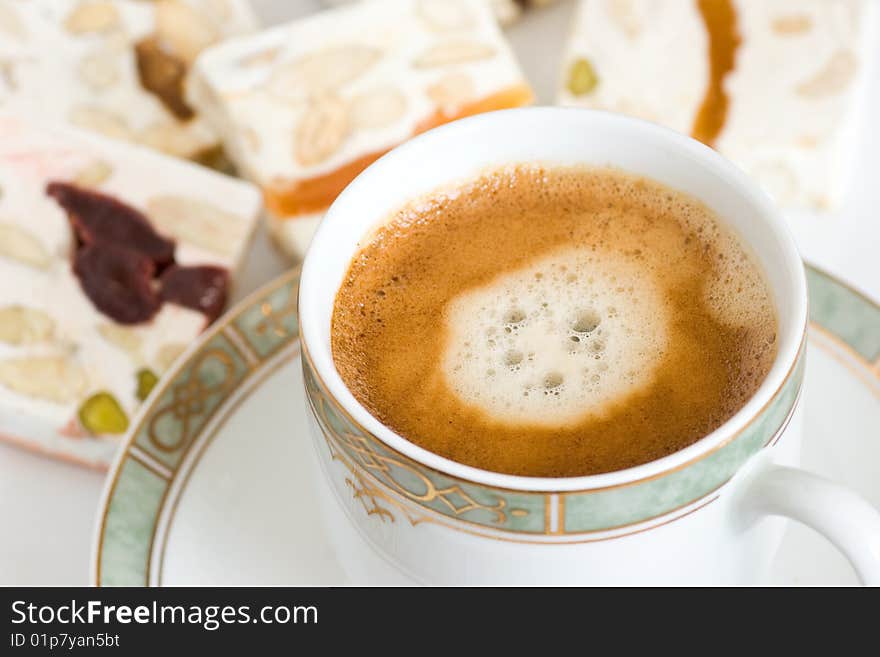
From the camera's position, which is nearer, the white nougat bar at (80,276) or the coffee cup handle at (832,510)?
the coffee cup handle at (832,510)

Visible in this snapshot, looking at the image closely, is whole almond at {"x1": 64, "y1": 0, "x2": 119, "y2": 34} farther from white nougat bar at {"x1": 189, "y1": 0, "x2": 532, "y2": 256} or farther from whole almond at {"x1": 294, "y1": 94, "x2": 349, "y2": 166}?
whole almond at {"x1": 294, "y1": 94, "x2": 349, "y2": 166}

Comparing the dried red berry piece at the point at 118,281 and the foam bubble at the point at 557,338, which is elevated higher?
the foam bubble at the point at 557,338

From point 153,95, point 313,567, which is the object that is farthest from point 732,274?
point 153,95

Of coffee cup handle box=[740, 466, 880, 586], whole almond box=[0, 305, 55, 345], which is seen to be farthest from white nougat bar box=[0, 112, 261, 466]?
coffee cup handle box=[740, 466, 880, 586]

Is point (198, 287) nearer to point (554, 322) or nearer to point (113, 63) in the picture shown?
point (113, 63)

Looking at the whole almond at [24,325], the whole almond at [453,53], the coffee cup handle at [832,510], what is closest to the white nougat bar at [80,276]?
the whole almond at [24,325]

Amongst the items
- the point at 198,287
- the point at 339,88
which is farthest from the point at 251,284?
the point at 339,88

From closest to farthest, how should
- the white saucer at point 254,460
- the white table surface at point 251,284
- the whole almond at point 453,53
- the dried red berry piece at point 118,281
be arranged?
the white saucer at point 254,460
the white table surface at point 251,284
the dried red berry piece at point 118,281
the whole almond at point 453,53

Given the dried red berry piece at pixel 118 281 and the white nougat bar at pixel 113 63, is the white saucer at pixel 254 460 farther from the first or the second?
the white nougat bar at pixel 113 63
